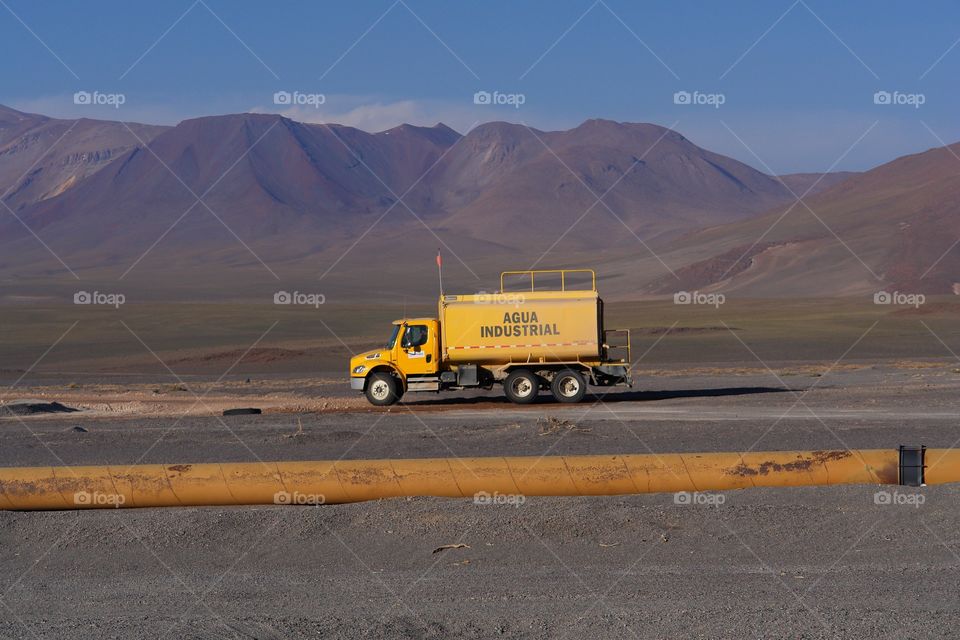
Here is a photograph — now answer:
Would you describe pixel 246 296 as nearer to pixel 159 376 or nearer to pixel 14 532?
pixel 159 376

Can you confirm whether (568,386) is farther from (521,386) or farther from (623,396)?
(623,396)

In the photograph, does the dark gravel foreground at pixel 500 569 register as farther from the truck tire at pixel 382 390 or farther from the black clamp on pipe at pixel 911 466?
the truck tire at pixel 382 390

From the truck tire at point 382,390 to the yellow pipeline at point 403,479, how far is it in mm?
15596

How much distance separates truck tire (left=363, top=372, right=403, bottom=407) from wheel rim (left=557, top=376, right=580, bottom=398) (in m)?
4.03

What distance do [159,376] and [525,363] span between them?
2430cm

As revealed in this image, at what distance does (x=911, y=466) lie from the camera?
14188 millimetres

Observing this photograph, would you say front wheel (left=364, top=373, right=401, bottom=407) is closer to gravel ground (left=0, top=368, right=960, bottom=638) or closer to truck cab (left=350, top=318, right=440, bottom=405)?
truck cab (left=350, top=318, right=440, bottom=405)

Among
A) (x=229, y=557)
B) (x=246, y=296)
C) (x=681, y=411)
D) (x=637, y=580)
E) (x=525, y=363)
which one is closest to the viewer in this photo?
(x=637, y=580)

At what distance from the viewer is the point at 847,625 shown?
917 centimetres

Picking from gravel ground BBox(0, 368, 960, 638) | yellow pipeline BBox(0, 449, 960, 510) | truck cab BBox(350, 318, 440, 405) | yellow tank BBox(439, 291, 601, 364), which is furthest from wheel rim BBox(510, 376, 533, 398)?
gravel ground BBox(0, 368, 960, 638)

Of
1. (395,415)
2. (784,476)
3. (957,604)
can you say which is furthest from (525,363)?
(957,604)

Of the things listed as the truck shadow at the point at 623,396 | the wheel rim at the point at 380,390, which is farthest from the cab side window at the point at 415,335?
the truck shadow at the point at 623,396

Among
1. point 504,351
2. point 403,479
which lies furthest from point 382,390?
point 403,479

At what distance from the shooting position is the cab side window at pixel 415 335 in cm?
3038
